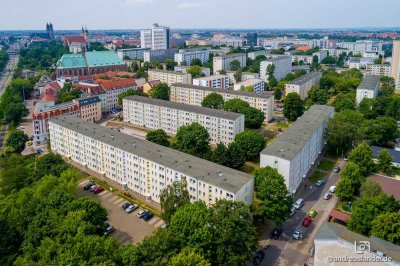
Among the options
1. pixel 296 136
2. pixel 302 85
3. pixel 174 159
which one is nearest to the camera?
pixel 174 159

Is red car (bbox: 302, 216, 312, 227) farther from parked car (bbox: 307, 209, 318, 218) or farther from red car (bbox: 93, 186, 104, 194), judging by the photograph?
red car (bbox: 93, 186, 104, 194)

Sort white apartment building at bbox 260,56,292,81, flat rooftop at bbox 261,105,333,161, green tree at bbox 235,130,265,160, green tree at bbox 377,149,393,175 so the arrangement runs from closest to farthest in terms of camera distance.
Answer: flat rooftop at bbox 261,105,333,161
green tree at bbox 377,149,393,175
green tree at bbox 235,130,265,160
white apartment building at bbox 260,56,292,81

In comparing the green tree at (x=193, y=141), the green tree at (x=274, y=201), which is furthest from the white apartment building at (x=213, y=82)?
the green tree at (x=274, y=201)

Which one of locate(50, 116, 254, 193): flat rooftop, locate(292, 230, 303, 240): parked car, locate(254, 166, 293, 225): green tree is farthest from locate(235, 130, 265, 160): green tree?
locate(292, 230, 303, 240): parked car

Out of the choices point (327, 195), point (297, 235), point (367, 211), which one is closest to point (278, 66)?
point (327, 195)

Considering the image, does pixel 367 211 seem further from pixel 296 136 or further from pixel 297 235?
pixel 296 136
